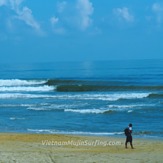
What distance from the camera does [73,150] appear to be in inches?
711

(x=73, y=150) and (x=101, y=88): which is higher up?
(x=101, y=88)

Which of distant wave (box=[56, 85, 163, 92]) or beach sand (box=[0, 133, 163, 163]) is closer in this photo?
beach sand (box=[0, 133, 163, 163])

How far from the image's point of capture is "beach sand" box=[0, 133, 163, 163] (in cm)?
1569

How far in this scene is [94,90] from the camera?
50.3 m

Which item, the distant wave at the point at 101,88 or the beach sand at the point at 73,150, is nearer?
the beach sand at the point at 73,150

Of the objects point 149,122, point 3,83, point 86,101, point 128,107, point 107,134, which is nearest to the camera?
point 107,134

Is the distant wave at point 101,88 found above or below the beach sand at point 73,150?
above

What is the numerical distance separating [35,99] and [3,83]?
2454 centimetres

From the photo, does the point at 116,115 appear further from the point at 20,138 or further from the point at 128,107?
the point at 20,138

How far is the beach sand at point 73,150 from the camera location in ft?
51.5

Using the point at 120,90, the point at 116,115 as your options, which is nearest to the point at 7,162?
the point at 116,115

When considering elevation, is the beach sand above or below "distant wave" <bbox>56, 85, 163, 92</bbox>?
below

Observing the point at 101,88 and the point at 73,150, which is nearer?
the point at 73,150

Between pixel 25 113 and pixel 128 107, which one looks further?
pixel 128 107
